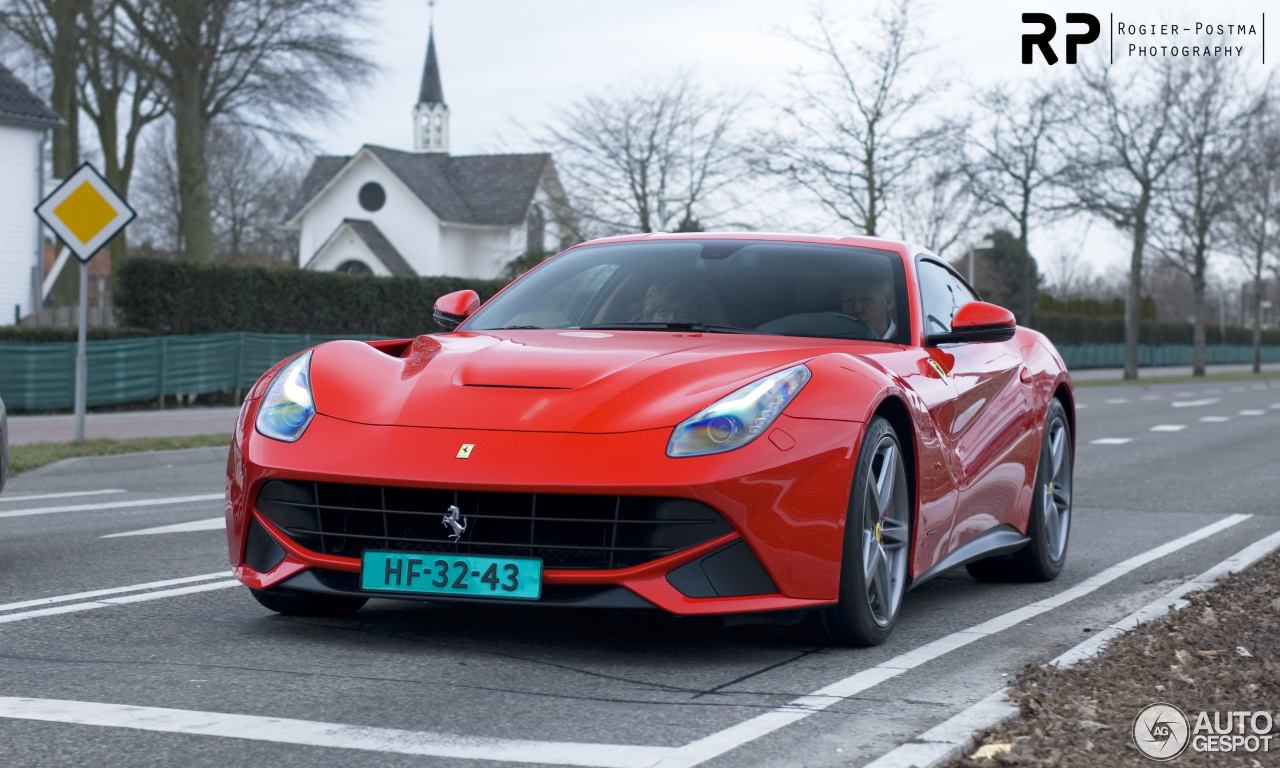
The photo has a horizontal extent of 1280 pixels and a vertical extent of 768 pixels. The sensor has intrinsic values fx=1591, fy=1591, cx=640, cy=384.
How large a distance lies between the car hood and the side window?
0.94 meters

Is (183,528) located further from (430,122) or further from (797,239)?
(430,122)

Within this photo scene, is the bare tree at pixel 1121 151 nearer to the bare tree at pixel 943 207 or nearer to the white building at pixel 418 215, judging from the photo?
the bare tree at pixel 943 207

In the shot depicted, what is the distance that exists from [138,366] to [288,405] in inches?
669

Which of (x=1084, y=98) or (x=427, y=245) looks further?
(x=427, y=245)

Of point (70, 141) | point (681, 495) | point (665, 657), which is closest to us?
point (681, 495)

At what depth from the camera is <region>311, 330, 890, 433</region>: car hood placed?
443 cm

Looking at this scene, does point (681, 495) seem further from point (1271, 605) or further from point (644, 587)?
point (1271, 605)

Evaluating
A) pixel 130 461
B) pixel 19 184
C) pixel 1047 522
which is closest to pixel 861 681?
pixel 1047 522

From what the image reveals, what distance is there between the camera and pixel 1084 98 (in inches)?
1699

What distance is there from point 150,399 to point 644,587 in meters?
18.2

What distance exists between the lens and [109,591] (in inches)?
228

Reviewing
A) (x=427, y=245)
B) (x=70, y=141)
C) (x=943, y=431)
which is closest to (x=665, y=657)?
(x=943, y=431)

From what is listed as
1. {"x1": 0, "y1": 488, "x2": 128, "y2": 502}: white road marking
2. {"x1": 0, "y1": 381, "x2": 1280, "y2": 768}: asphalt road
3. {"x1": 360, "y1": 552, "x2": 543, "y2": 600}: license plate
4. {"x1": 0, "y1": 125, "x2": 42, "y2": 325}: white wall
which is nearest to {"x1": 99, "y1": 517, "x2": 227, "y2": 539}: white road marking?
{"x1": 0, "y1": 381, "x2": 1280, "y2": 768}: asphalt road

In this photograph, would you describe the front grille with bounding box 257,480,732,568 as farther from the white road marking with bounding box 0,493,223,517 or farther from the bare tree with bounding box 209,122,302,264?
the bare tree with bounding box 209,122,302,264
